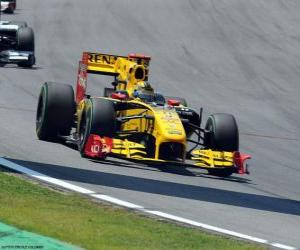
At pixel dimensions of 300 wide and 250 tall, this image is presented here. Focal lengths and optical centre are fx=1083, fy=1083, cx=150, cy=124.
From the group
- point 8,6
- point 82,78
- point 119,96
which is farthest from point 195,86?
point 8,6

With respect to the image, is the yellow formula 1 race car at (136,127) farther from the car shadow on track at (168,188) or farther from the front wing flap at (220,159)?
the car shadow on track at (168,188)

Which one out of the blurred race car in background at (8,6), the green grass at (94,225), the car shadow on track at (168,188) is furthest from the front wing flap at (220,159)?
the blurred race car in background at (8,6)

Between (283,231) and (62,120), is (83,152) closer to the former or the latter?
(62,120)

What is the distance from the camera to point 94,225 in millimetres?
9844

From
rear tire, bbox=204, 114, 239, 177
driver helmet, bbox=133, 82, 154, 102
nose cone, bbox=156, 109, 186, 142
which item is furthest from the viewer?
driver helmet, bbox=133, 82, 154, 102

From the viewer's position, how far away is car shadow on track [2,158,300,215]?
1263cm

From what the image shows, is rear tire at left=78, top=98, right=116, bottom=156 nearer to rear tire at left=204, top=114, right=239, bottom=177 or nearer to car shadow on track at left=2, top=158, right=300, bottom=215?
car shadow on track at left=2, top=158, right=300, bottom=215

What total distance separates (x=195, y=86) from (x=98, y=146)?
12751 mm

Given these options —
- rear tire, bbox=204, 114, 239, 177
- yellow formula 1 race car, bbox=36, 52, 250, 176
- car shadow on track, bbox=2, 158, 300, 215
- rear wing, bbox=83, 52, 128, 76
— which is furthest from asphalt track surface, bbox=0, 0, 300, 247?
rear wing, bbox=83, 52, 128, 76

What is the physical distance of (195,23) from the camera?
37750 mm

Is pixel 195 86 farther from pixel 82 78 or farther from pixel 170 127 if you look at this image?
pixel 170 127

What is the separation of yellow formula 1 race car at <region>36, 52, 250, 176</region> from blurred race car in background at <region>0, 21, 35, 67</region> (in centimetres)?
1013

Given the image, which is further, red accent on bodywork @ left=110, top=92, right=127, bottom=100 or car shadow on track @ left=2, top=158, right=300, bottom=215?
red accent on bodywork @ left=110, top=92, right=127, bottom=100

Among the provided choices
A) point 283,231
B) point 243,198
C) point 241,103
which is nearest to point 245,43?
point 241,103
